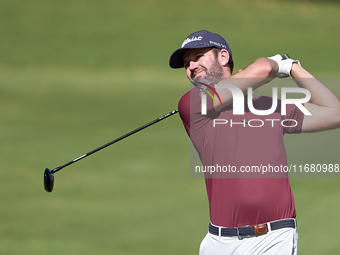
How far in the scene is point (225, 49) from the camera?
461 centimetres

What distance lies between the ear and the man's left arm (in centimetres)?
53

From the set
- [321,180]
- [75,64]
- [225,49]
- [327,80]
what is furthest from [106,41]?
[225,49]

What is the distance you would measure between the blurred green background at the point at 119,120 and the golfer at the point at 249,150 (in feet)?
12.8

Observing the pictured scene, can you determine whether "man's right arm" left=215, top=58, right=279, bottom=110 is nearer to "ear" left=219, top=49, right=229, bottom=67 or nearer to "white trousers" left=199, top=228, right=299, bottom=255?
"ear" left=219, top=49, right=229, bottom=67

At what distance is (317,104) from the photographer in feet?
14.3

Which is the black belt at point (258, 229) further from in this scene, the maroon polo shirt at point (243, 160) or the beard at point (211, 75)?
the beard at point (211, 75)

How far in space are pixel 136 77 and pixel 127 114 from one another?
1836 mm

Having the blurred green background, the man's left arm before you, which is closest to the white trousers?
the man's left arm

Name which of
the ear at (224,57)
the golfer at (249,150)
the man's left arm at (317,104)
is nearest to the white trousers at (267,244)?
the golfer at (249,150)

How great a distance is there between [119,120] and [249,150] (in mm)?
8301

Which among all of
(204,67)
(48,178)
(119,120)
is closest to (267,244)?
(204,67)

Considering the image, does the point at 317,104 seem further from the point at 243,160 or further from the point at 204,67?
the point at 204,67

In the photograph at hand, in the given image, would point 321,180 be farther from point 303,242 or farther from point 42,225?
point 42,225

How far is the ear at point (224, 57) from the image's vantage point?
4.58 m
